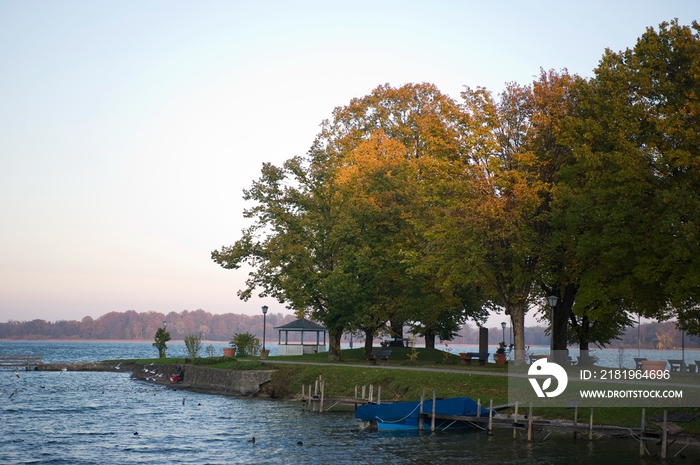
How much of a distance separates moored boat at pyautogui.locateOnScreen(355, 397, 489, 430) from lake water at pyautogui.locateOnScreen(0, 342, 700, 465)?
2.61 ft

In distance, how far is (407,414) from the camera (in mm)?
34438

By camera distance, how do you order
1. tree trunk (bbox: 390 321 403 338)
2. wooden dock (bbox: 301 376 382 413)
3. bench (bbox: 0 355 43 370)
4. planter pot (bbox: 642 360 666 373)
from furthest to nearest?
bench (bbox: 0 355 43 370) → tree trunk (bbox: 390 321 403 338) → wooden dock (bbox: 301 376 382 413) → planter pot (bbox: 642 360 666 373)

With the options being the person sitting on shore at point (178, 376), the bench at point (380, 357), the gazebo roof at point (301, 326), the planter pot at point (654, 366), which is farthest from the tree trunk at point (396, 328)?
the planter pot at point (654, 366)

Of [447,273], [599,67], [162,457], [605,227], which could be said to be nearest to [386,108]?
[447,273]

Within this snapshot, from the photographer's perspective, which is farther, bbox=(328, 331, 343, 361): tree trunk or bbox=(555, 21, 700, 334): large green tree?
bbox=(328, 331, 343, 361): tree trunk

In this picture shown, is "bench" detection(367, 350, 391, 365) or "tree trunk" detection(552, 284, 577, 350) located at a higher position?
"tree trunk" detection(552, 284, 577, 350)

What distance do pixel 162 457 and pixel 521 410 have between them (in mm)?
17219

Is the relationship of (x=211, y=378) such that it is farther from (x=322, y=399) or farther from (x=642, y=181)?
(x=642, y=181)

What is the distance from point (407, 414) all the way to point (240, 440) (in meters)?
8.29

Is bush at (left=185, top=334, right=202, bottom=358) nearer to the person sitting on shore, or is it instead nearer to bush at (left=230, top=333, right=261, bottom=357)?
the person sitting on shore

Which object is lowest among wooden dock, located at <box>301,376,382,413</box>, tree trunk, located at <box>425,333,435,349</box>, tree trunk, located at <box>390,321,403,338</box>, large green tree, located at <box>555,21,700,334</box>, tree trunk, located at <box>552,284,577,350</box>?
wooden dock, located at <box>301,376,382,413</box>

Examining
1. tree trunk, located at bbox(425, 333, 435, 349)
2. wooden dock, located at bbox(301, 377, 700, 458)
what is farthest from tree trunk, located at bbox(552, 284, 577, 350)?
tree trunk, located at bbox(425, 333, 435, 349)

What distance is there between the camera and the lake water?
91.1 ft

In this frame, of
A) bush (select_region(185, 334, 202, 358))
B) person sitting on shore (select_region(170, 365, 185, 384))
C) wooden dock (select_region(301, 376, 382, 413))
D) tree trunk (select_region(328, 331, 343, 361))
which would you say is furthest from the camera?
bush (select_region(185, 334, 202, 358))
